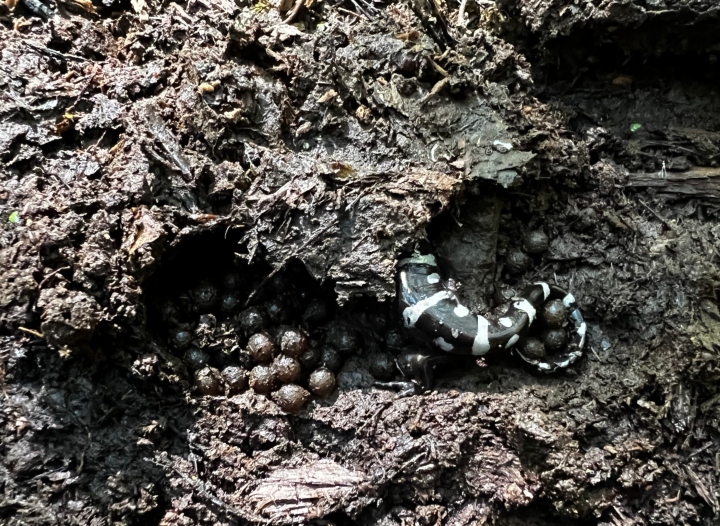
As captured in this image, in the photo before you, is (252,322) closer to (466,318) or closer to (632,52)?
(466,318)

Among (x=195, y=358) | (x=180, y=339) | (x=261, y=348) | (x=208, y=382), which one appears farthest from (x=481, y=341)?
(x=180, y=339)

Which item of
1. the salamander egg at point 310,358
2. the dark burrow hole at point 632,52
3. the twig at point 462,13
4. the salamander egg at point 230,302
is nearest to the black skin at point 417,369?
the salamander egg at point 310,358

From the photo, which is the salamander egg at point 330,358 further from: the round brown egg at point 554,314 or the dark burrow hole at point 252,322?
the round brown egg at point 554,314

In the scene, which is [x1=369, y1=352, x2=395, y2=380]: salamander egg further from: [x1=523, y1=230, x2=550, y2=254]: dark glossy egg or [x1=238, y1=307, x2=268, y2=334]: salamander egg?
[x1=523, y1=230, x2=550, y2=254]: dark glossy egg

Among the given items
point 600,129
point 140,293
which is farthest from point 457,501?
point 600,129

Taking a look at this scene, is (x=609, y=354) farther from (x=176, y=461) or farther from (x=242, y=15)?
(x=242, y=15)

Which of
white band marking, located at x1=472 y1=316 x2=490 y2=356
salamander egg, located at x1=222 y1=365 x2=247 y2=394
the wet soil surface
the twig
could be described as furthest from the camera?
the twig

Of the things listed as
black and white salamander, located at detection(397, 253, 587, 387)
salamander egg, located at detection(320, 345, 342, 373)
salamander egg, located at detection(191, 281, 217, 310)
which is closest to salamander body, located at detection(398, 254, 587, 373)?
black and white salamander, located at detection(397, 253, 587, 387)

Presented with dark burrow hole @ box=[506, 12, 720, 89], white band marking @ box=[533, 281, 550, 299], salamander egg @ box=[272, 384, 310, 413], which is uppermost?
dark burrow hole @ box=[506, 12, 720, 89]
